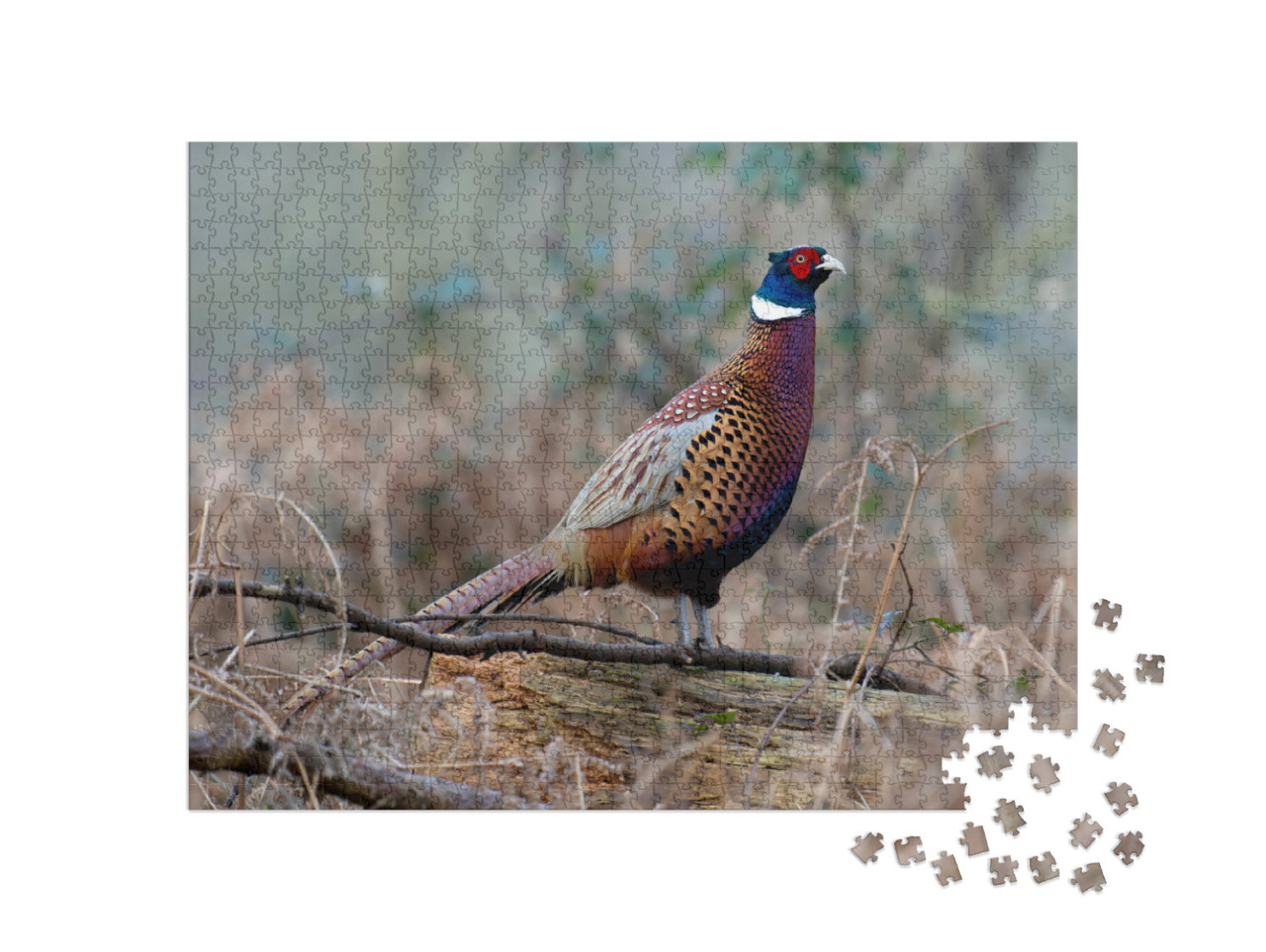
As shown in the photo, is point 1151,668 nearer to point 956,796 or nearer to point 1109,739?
point 1109,739

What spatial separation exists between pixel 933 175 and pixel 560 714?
8.89ft

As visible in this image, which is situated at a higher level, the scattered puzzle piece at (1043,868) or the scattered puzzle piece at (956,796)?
A: the scattered puzzle piece at (956,796)

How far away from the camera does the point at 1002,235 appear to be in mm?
4270

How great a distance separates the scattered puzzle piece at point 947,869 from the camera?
161 inches

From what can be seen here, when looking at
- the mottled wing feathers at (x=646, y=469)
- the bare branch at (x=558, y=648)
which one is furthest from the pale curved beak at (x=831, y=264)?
the bare branch at (x=558, y=648)

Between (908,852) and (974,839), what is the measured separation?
268mm

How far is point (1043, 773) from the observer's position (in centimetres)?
416

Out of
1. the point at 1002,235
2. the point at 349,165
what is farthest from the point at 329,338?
the point at 1002,235

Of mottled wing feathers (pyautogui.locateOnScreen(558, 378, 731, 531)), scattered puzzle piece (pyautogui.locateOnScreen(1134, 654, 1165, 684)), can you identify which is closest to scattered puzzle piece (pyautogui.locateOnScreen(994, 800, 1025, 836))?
scattered puzzle piece (pyautogui.locateOnScreen(1134, 654, 1165, 684))

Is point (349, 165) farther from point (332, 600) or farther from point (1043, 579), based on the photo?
point (1043, 579)

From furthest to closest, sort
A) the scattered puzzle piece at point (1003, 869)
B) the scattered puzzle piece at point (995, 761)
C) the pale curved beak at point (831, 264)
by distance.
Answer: the pale curved beak at point (831, 264) < the scattered puzzle piece at point (995, 761) < the scattered puzzle piece at point (1003, 869)

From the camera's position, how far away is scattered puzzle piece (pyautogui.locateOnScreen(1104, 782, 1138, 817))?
13.6ft

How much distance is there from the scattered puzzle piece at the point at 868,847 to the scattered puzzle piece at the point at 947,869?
0.22 meters

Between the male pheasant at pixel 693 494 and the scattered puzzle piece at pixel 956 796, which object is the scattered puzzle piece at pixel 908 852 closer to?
the scattered puzzle piece at pixel 956 796
